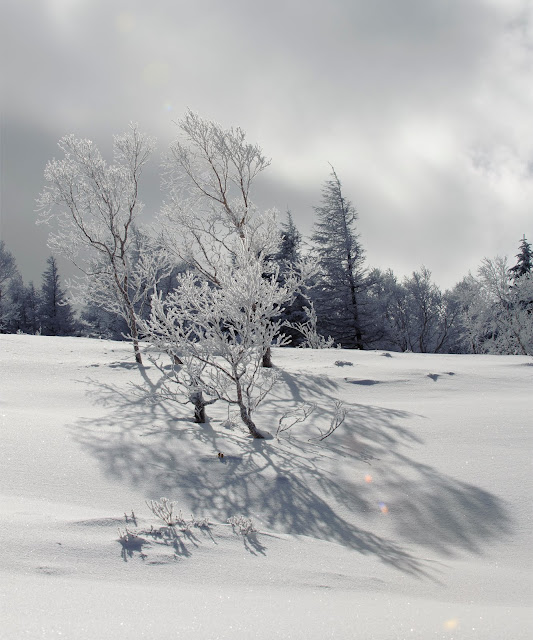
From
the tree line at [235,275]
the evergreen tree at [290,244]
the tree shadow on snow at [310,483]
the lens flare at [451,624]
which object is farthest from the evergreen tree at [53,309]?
the lens flare at [451,624]

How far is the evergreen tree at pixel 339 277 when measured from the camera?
25.2 m

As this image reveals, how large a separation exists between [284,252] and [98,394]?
22.1 m

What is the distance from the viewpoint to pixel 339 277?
84.0 ft

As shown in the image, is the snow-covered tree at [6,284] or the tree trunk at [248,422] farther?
the snow-covered tree at [6,284]

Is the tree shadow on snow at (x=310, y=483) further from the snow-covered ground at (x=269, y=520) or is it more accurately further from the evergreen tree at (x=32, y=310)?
the evergreen tree at (x=32, y=310)

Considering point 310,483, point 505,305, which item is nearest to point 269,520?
point 310,483

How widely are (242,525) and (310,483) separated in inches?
53.0

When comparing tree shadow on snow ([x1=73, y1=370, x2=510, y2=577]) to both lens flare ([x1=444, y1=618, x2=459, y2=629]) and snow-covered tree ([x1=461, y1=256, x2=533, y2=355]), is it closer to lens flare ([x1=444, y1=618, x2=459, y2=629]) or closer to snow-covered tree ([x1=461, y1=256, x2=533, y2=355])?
lens flare ([x1=444, y1=618, x2=459, y2=629])

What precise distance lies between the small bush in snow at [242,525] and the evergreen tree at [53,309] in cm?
3379

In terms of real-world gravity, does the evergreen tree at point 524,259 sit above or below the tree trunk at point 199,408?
above

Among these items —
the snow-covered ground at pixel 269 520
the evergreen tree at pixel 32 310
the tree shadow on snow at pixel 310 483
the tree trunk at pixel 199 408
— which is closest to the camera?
the snow-covered ground at pixel 269 520

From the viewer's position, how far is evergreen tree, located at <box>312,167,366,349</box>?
25172 mm

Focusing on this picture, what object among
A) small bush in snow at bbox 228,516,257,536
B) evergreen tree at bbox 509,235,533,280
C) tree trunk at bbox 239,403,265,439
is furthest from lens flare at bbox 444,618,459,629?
evergreen tree at bbox 509,235,533,280

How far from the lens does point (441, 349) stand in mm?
33656
